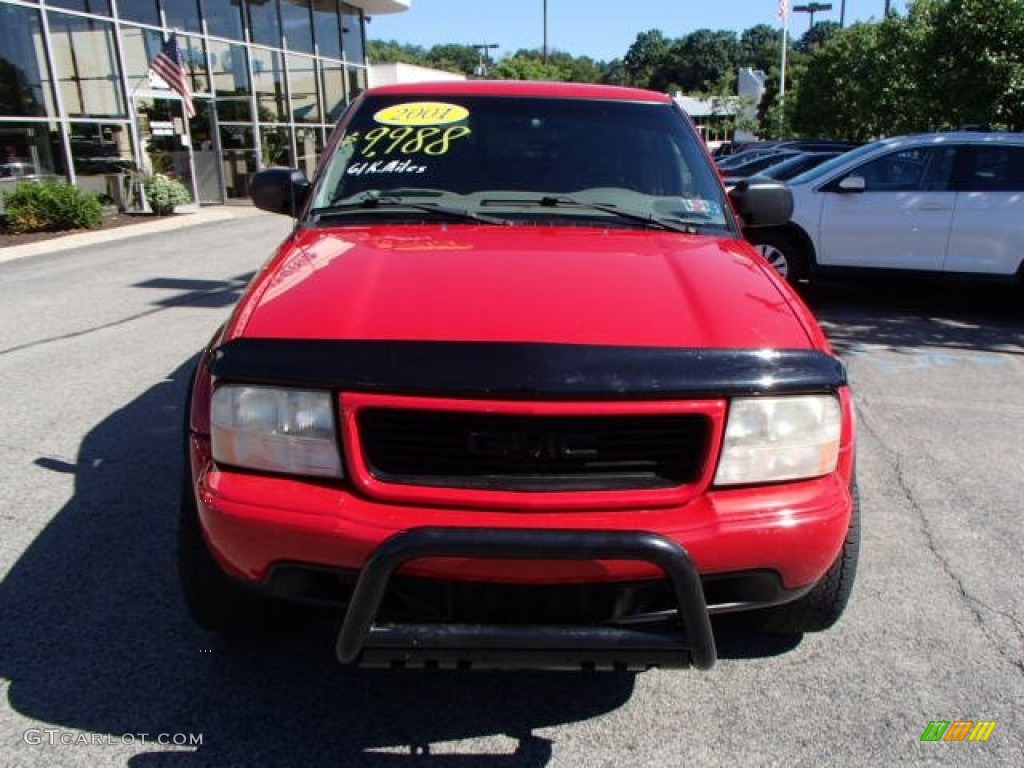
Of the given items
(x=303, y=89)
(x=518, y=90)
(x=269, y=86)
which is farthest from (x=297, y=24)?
(x=518, y=90)

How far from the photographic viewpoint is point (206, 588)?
98.0 inches

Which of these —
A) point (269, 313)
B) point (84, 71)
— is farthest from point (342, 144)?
point (84, 71)

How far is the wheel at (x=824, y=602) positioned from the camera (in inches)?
101

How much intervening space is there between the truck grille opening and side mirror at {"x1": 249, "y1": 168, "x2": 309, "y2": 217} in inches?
80.7

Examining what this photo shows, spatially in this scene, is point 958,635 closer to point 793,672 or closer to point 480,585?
point 793,672

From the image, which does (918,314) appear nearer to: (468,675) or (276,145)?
(468,675)

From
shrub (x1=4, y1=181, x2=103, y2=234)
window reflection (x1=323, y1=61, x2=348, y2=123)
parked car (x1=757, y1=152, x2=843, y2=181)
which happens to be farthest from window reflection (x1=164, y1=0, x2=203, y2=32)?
parked car (x1=757, y1=152, x2=843, y2=181)

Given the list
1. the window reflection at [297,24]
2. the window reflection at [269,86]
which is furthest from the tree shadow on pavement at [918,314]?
the window reflection at [297,24]

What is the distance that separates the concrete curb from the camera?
1244cm

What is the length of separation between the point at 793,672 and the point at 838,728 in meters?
0.26

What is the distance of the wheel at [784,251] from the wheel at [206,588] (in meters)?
7.02

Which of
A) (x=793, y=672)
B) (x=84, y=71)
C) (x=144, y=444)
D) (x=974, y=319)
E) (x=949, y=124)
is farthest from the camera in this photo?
(x=84, y=71)

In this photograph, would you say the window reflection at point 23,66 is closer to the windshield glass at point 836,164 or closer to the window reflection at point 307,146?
the window reflection at point 307,146

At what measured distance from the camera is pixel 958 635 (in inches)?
115
